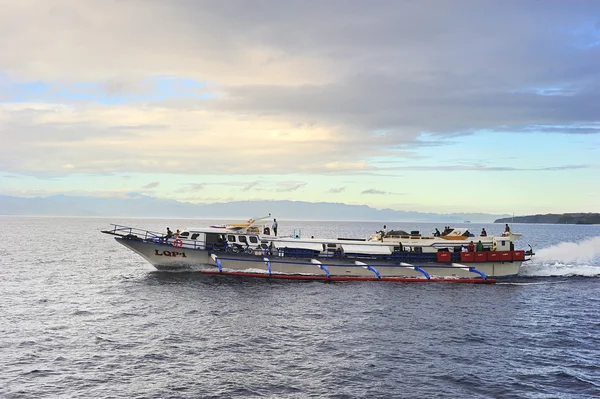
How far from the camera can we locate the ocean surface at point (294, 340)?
23.8 m

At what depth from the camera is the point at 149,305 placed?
41750mm

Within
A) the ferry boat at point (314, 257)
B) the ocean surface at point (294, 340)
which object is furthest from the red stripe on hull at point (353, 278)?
the ocean surface at point (294, 340)

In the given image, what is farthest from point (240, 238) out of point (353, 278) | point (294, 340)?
point (294, 340)

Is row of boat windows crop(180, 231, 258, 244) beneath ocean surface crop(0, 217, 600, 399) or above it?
above

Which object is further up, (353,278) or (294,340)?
(353,278)

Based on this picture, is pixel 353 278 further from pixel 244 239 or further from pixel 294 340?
pixel 294 340

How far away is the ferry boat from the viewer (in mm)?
55938

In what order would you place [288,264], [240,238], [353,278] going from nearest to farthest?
[353,278], [288,264], [240,238]

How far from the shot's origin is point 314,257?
56.7 metres

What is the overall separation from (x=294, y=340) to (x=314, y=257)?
25.1m

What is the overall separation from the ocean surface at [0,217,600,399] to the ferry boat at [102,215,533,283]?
99.0 inches

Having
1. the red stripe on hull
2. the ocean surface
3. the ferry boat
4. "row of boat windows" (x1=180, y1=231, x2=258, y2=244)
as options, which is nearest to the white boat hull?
the ferry boat

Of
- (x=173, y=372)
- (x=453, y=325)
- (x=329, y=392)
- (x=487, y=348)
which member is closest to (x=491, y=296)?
(x=453, y=325)

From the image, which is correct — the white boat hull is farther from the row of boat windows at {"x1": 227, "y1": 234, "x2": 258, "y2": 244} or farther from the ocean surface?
the ocean surface
